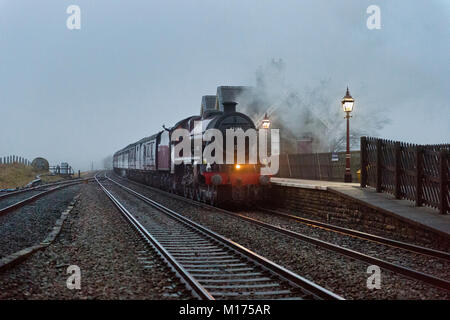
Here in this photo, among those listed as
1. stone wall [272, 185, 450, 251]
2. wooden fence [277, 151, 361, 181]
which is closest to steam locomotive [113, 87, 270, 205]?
stone wall [272, 185, 450, 251]

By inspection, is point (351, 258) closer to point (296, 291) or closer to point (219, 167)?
point (296, 291)

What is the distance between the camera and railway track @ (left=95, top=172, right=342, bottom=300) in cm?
557

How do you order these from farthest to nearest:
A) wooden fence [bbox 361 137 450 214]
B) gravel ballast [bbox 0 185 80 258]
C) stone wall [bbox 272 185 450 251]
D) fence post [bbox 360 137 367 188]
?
fence post [bbox 360 137 367 188], wooden fence [bbox 361 137 450 214], gravel ballast [bbox 0 185 80 258], stone wall [bbox 272 185 450 251]

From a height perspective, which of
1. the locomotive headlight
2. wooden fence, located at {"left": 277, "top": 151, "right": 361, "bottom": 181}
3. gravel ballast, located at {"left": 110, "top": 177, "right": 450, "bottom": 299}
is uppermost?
wooden fence, located at {"left": 277, "top": 151, "right": 361, "bottom": 181}

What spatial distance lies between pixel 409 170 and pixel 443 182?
1.58 meters

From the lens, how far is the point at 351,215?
12.0 meters

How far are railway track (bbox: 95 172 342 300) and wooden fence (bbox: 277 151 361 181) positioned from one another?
11854mm

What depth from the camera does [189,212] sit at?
14.7 metres

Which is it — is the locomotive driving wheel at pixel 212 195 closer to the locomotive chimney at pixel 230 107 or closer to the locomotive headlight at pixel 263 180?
the locomotive headlight at pixel 263 180

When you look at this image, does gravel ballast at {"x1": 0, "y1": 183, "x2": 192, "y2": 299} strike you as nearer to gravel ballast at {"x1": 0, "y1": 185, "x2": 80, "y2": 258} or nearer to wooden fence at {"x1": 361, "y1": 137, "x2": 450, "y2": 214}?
gravel ballast at {"x1": 0, "y1": 185, "x2": 80, "y2": 258}

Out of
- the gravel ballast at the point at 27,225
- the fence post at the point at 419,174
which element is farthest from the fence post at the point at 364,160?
the gravel ballast at the point at 27,225

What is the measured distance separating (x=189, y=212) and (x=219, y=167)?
1.93 metres

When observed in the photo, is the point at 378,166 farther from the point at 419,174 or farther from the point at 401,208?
the point at 401,208
